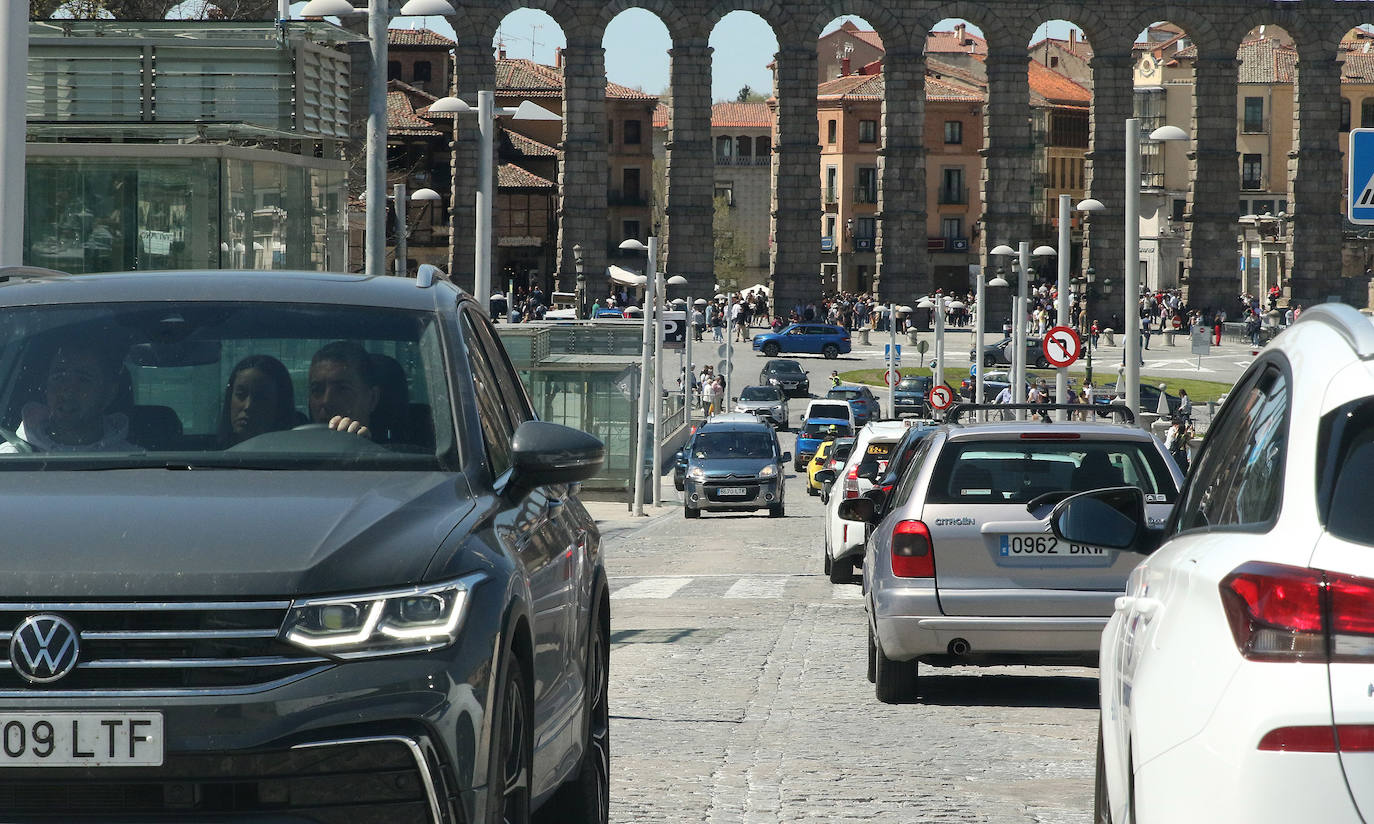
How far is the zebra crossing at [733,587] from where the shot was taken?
19.4 meters

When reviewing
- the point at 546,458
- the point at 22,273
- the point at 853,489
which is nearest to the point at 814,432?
the point at 853,489

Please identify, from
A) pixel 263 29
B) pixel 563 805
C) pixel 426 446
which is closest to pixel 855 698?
pixel 563 805

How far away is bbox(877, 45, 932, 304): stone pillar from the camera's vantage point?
92.3 m

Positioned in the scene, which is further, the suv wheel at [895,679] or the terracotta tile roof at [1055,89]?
the terracotta tile roof at [1055,89]

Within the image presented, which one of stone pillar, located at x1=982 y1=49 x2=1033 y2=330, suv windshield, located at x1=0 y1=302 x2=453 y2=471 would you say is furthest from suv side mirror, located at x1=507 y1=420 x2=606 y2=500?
stone pillar, located at x1=982 y1=49 x2=1033 y2=330

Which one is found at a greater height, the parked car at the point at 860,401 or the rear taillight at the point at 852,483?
the rear taillight at the point at 852,483

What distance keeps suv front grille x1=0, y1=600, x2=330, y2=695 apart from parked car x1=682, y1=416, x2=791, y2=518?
115 ft

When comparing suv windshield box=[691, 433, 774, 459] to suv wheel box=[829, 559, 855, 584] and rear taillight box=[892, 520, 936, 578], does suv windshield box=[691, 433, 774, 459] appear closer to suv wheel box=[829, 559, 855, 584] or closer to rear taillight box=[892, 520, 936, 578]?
suv wheel box=[829, 559, 855, 584]

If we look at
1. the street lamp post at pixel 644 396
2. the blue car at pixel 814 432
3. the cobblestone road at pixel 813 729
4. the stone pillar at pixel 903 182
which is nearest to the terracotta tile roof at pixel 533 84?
the stone pillar at pixel 903 182

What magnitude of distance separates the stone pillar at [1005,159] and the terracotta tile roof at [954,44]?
50.2 metres

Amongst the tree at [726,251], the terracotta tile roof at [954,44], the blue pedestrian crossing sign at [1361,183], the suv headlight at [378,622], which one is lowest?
the suv headlight at [378,622]

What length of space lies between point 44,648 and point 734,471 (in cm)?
3521

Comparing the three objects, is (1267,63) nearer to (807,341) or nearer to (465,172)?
(807,341)

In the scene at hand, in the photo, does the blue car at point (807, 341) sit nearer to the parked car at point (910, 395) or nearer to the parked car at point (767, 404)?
the parked car at point (910, 395)
